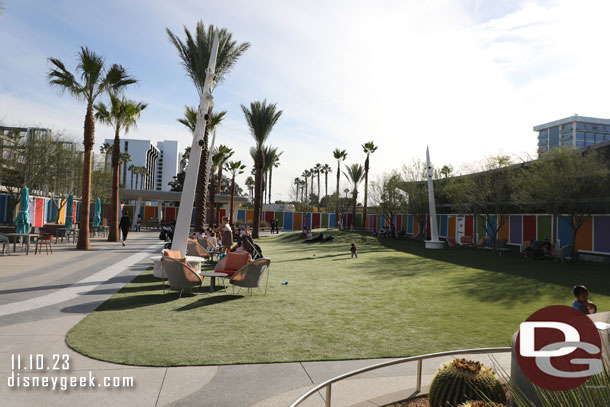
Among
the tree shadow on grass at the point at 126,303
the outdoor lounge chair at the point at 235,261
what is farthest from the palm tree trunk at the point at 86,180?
the tree shadow on grass at the point at 126,303

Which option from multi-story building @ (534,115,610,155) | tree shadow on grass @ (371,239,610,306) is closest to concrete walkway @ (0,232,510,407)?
tree shadow on grass @ (371,239,610,306)

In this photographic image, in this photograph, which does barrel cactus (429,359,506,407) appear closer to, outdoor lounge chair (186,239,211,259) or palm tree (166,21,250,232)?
outdoor lounge chair (186,239,211,259)

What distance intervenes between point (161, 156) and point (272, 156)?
167 m

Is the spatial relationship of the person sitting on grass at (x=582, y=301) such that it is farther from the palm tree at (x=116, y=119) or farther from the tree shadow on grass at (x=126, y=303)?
the palm tree at (x=116, y=119)

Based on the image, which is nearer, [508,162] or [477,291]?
[477,291]

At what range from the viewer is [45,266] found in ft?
38.4

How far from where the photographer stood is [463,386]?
3.06m

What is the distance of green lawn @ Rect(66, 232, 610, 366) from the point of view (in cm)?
505

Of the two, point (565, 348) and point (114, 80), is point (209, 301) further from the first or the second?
Answer: point (114, 80)

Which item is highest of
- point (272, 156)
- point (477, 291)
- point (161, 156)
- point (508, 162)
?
point (161, 156)

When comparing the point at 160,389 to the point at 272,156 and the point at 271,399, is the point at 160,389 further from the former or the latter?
the point at 272,156

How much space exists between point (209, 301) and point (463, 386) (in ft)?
19.4

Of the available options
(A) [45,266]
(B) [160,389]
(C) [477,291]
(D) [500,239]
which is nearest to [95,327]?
(B) [160,389]

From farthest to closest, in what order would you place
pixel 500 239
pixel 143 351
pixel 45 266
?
pixel 500 239 → pixel 45 266 → pixel 143 351
